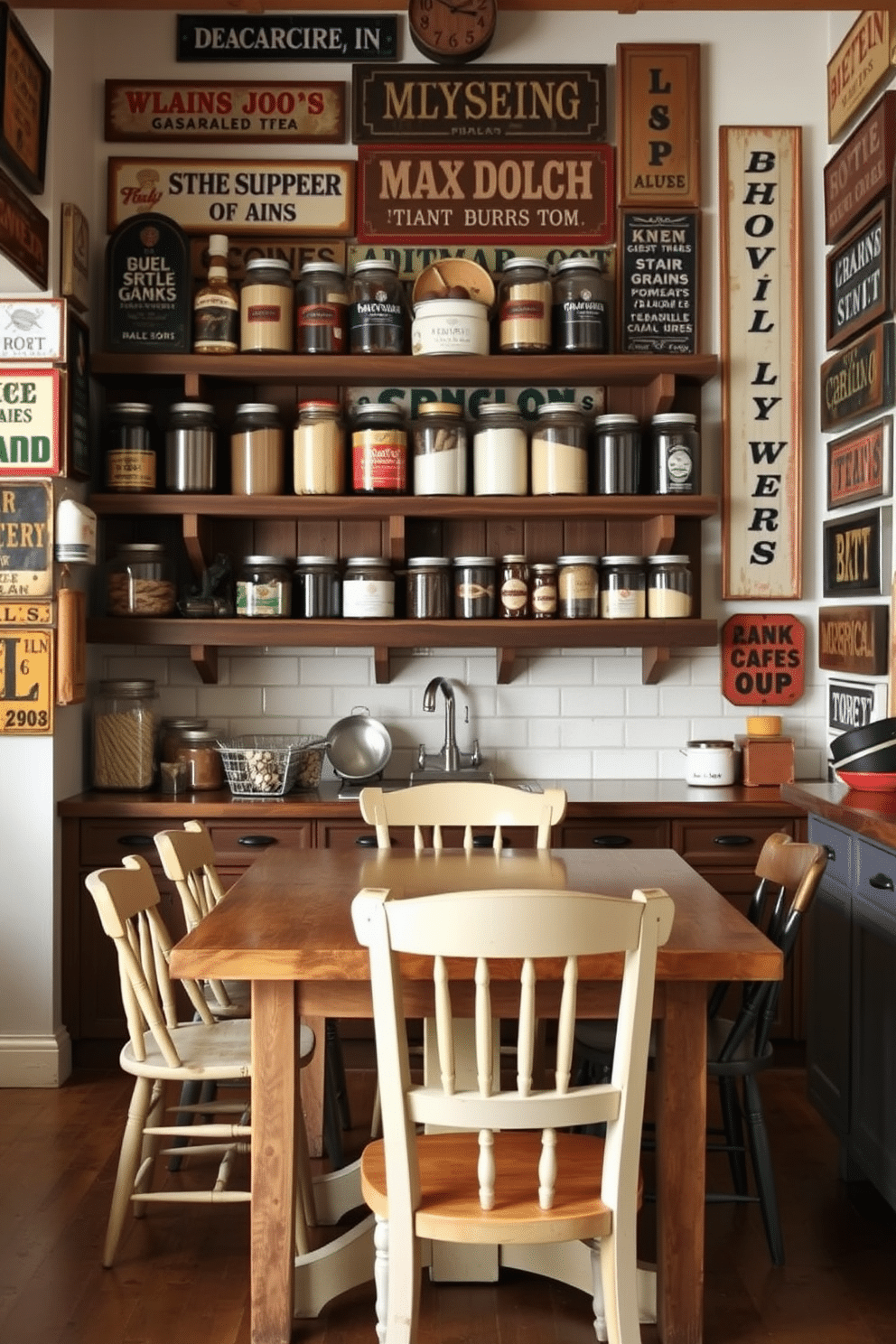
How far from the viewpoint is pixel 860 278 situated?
14.6 ft

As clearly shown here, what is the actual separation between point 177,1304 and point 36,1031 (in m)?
1.69

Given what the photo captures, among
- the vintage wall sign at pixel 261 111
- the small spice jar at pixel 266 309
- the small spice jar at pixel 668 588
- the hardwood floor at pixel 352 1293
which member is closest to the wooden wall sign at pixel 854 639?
the small spice jar at pixel 668 588

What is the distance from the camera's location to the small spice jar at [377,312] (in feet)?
15.4

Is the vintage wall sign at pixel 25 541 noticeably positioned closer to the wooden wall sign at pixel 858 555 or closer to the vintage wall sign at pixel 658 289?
the vintage wall sign at pixel 658 289

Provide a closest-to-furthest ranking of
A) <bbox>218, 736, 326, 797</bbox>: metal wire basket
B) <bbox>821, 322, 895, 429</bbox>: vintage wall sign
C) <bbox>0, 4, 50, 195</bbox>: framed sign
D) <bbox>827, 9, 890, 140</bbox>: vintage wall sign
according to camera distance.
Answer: <bbox>0, 4, 50, 195</bbox>: framed sign
<bbox>821, 322, 895, 429</bbox>: vintage wall sign
<bbox>827, 9, 890, 140</bbox>: vintage wall sign
<bbox>218, 736, 326, 797</bbox>: metal wire basket

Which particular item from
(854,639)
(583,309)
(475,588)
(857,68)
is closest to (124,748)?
(475,588)

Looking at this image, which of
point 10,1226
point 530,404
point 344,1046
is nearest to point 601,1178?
point 10,1226

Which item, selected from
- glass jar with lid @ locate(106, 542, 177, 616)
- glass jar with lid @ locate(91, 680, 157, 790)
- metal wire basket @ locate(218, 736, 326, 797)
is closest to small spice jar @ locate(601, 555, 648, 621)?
metal wire basket @ locate(218, 736, 326, 797)

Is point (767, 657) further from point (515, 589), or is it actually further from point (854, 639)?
point (515, 589)

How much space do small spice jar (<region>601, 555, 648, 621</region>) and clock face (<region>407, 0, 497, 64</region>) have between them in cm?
184

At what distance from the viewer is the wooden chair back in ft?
11.7

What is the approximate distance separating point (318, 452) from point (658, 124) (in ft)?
5.57

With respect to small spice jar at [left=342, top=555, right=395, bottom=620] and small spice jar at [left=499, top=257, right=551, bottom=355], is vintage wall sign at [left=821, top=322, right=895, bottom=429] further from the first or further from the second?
small spice jar at [left=342, top=555, right=395, bottom=620]

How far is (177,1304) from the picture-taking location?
2.83m
